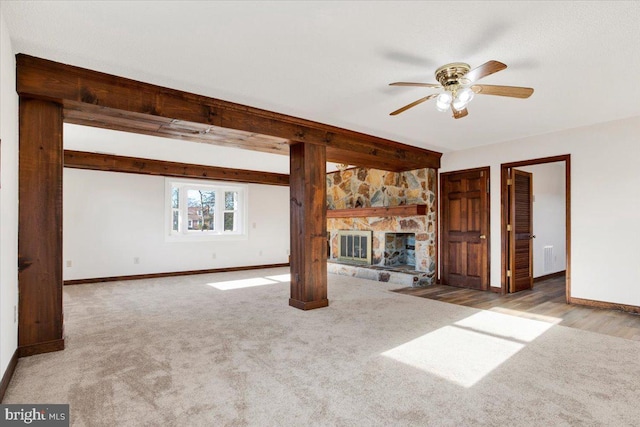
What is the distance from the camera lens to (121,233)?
6523mm

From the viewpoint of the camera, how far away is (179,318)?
380cm

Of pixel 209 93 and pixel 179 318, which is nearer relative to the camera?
pixel 209 93

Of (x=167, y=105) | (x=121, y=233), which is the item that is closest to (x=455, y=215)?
(x=167, y=105)

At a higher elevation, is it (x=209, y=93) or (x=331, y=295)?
(x=209, y=93)

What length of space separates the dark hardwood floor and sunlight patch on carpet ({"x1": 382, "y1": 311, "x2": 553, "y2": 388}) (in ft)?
1.21

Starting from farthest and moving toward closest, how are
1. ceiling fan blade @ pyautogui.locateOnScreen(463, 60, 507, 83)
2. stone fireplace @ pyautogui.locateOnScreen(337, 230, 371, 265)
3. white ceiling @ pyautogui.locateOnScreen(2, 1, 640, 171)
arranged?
stone fireplace @ pyautogui.locateOnScreen(337, 230, 371, 265) < ceiling fan blade @ pyautogui.locateOnScreen(463, 60, 507, 83) < white ceiling @ pyautogui.locateOnScreen(2, 1, 640, 171)

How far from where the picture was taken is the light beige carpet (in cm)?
188

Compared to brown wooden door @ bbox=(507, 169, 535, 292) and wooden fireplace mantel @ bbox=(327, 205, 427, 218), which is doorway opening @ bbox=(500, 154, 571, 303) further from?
wooden fireplace mantel @ bbox=(327, 205, 427, 218)

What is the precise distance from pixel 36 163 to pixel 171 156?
3588 millimetres

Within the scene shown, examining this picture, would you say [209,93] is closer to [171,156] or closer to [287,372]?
[287,372]

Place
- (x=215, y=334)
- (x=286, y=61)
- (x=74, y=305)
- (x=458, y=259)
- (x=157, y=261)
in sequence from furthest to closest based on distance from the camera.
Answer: (x=157, y=261), (x=458, y=259), (x=74, y=305), (x=215, y=334), (x=286, y=61)

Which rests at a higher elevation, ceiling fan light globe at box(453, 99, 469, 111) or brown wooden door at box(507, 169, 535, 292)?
ceiling fan light globe at box(453, 99, 469, 111)

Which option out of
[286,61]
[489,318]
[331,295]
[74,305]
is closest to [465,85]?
→ [286,61]

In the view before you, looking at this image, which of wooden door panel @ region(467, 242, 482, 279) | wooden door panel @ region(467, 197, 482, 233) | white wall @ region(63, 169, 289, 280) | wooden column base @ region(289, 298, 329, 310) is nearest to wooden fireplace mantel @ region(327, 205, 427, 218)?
wooden door panel @ region(467, 197, 482, 233)
